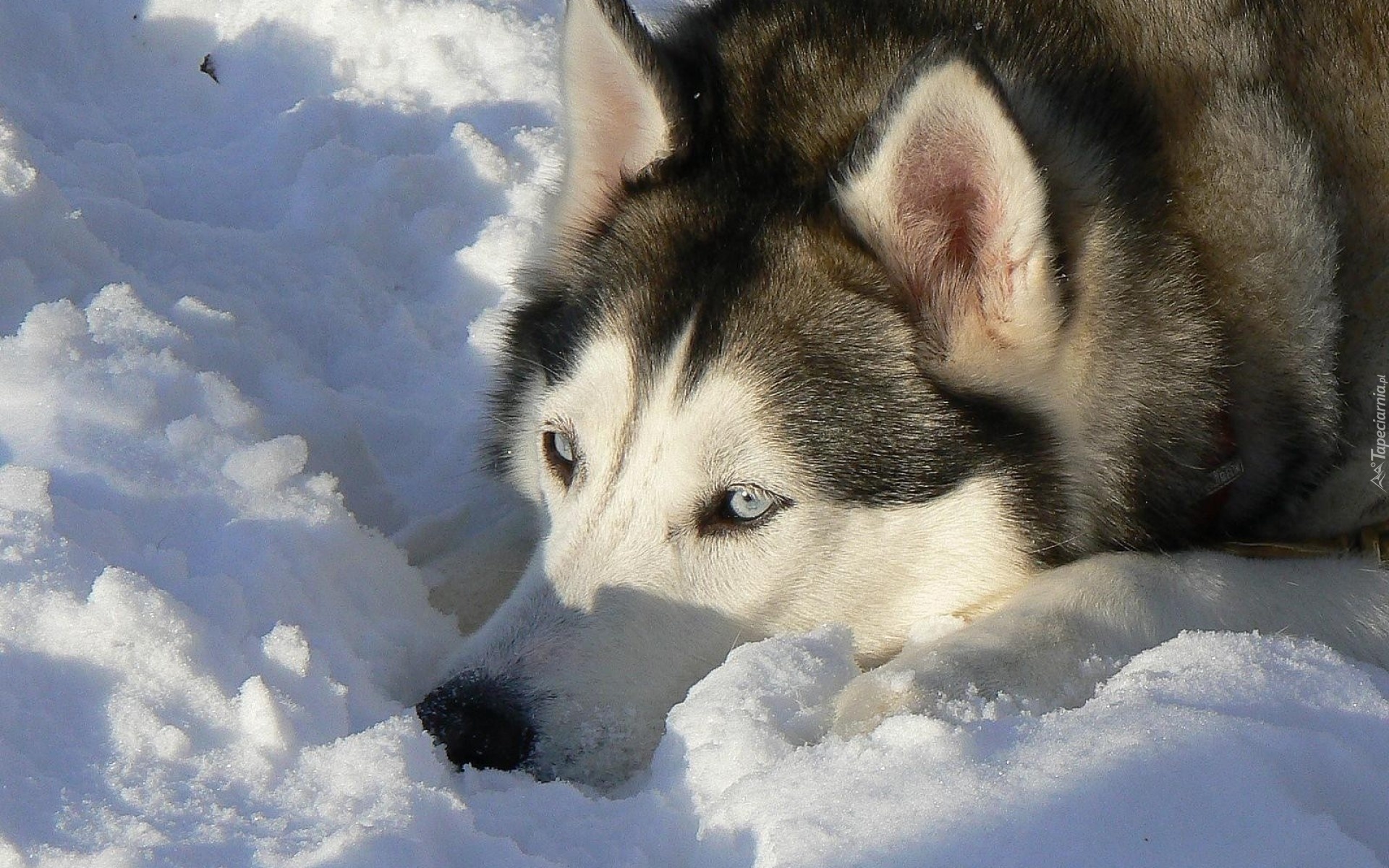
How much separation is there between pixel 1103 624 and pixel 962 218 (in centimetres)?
73

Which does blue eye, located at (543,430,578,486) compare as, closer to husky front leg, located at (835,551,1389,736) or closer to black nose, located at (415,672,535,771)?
black nose, located at (415,672,535,771)

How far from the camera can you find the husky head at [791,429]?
234cm

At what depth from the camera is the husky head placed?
2344 millimetres

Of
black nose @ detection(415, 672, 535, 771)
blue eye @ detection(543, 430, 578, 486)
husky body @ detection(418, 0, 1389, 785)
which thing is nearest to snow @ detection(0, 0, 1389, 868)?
black nose @ detection(415, 672, 535, 771)

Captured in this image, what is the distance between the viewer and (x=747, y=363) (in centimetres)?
242

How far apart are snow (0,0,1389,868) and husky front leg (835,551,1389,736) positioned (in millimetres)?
90

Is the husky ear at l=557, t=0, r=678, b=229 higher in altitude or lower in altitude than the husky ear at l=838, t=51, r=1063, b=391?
higher

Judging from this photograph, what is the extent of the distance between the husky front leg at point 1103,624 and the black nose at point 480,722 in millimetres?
538

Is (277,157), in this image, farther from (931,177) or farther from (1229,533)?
(1229,533)

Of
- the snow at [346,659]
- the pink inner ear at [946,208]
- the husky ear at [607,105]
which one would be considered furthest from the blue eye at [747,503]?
the husky ear at [607,105]

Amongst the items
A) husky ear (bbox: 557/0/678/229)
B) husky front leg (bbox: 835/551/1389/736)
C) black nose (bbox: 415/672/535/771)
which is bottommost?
husky front leg (bbox: 835/551/1389/736)

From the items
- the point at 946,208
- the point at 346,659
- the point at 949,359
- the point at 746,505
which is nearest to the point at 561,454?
the point at 746,505

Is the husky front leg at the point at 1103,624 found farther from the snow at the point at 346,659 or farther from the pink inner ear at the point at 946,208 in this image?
the pink inner ear at the point at 946,208

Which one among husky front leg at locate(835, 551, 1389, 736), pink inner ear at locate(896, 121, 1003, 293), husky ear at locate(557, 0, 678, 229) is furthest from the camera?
husky ear at locate(557, 0, 678, 229)
